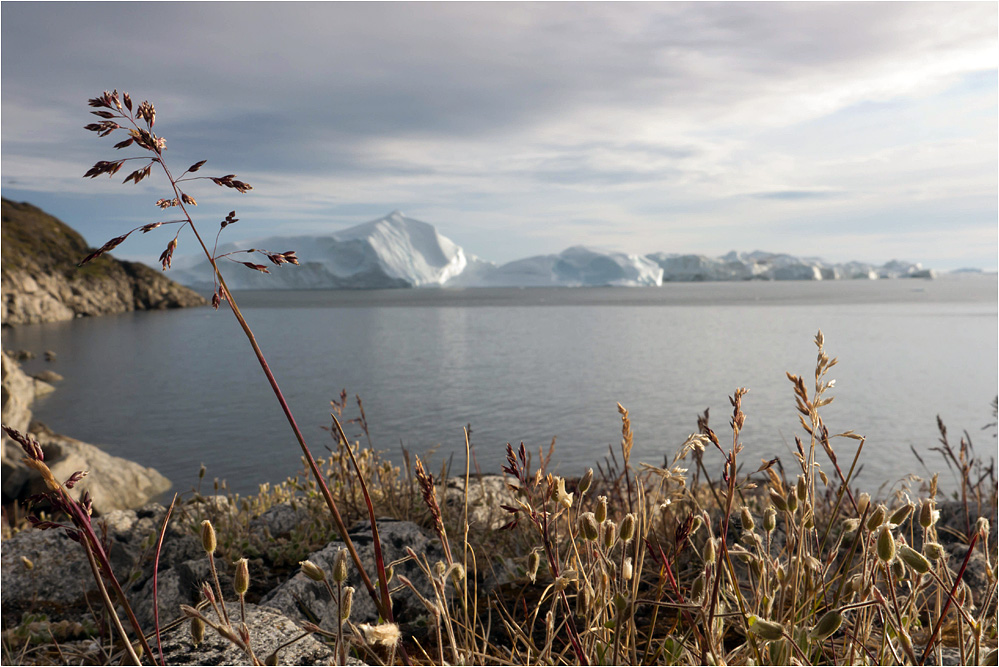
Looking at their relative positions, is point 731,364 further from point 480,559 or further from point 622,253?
point 622,253

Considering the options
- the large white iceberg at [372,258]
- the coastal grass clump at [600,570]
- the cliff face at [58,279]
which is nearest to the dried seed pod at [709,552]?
the coastal grass clump at [600,570]

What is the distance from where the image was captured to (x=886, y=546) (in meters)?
1.25

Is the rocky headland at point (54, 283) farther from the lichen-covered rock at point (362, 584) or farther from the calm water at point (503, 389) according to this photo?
the lichen-covered rock at point (362, 584)

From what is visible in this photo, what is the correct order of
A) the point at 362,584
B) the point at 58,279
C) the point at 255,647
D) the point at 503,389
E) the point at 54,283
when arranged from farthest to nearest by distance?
the point at 58,279, the point at 54,283, the point at 503,389, the point at 362,584, the point at 255,647

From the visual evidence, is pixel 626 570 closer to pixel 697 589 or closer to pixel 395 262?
pixel 697 589

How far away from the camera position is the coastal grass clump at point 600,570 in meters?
1.20

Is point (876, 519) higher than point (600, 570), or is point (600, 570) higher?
point (876, 519)

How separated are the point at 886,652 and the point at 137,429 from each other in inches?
803

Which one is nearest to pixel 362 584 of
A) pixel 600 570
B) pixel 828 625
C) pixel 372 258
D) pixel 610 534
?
pixel 600 570

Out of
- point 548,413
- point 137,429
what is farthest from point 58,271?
point 548,413

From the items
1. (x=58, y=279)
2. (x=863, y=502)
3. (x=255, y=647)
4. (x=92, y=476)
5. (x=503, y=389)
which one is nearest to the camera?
(x=863, y=502)

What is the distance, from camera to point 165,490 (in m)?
12.1

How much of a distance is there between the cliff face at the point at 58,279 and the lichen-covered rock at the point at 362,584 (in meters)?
60.0

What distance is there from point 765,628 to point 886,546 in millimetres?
337
